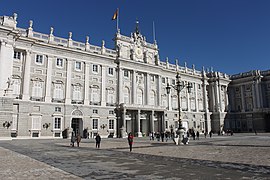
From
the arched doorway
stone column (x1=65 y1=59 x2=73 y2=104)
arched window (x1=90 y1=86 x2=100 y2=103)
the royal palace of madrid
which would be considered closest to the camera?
the royal palace of madrid

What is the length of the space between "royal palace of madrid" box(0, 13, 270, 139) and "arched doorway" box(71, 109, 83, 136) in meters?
0.18

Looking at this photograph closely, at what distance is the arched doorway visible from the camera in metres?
41.4

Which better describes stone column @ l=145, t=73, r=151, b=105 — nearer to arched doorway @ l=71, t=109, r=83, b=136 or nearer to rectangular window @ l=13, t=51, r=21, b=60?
arched doorway @ l=71, t=109, r=83, b=136

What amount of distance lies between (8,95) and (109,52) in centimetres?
2192

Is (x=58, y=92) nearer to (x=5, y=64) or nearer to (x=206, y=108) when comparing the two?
(x=5, y=64)

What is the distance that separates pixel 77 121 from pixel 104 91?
7.77 m

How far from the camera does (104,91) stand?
4566cm

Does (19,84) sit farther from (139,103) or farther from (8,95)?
(139,103)

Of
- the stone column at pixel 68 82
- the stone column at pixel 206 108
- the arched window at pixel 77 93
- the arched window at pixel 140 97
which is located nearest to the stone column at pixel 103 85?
the arched window at pixel 77 93

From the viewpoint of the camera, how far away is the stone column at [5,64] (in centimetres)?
3322

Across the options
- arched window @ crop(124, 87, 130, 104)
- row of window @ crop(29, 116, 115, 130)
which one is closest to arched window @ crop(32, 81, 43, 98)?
row of window @ crop(29, 116, 115, 130)

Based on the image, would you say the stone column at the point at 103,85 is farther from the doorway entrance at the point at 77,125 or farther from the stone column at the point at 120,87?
the doorway entrance at the point at 77,125

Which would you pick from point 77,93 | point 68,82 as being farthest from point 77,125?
point 68,82

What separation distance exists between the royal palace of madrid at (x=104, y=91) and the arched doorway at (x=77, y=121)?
0.18 m
